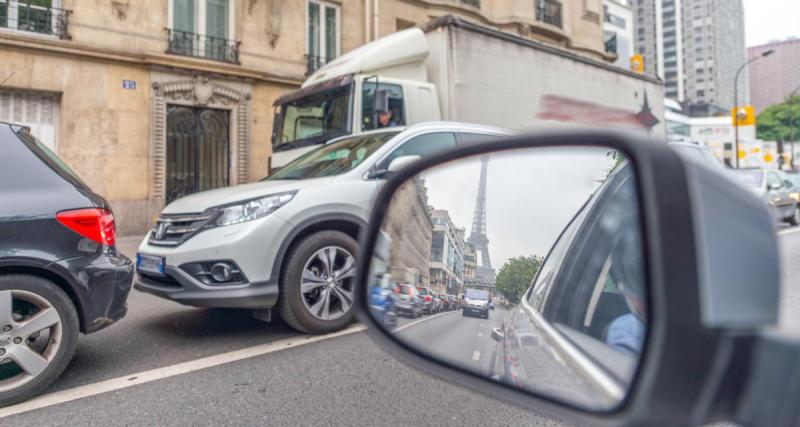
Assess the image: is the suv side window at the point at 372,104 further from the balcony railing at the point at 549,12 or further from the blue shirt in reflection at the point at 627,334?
the balcony railing at the point at 549,12

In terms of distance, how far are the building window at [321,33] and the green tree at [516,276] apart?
50.8ft

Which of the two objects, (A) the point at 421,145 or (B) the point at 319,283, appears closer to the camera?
(B) the point at 319,283

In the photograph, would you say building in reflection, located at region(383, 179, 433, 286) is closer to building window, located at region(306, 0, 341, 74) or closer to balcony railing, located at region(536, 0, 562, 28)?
building window, located at region(306, 0, 341, 74)

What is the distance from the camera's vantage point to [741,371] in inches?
23.4

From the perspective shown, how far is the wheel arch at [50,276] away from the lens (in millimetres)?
2836

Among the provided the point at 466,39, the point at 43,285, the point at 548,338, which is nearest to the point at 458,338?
the point at 548,338

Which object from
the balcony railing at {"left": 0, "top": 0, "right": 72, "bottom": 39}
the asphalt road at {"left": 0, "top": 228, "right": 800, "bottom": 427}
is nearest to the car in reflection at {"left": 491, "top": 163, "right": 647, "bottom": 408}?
the asphalt road at {"left": 0, "top": 228, "right": 800, "bottom": 427}

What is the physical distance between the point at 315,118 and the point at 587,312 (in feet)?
25.3

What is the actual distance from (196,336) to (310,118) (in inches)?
202

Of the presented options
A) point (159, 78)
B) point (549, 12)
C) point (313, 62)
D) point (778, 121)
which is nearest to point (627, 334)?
point (159, 78)

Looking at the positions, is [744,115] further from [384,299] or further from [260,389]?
[384,299]

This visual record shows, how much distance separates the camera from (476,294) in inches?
42.5

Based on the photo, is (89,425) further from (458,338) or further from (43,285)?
(458,338)

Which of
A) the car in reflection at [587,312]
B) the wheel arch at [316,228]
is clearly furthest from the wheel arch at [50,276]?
the car in reflection at [587,312]
